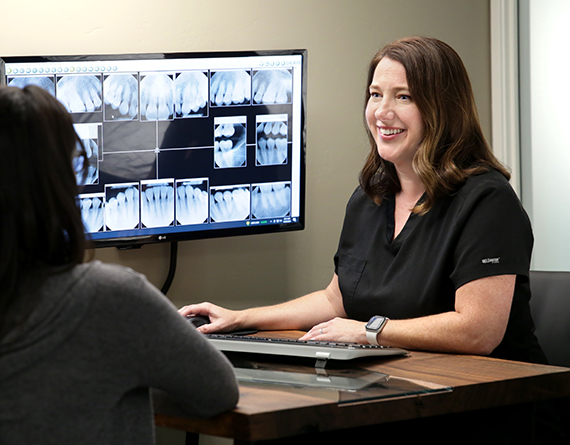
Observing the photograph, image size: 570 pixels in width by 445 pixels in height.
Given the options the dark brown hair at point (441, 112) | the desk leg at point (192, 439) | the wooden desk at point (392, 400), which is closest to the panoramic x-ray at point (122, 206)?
the desk leg at point (192, 439)

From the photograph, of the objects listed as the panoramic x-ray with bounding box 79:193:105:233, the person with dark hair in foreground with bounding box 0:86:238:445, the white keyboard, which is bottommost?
the white keyboard

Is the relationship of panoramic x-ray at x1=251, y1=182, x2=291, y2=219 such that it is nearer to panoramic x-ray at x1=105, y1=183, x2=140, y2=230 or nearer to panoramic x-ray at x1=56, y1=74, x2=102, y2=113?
panoramic x-ray at x1=105, y1=183, x2=140, y2=230

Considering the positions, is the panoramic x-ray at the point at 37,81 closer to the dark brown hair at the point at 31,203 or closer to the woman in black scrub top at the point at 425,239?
the woman in black scrub top at the point at 425,239

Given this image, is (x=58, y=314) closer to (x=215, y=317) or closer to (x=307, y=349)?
(x=307, y=349)

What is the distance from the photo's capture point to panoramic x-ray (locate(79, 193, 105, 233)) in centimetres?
188

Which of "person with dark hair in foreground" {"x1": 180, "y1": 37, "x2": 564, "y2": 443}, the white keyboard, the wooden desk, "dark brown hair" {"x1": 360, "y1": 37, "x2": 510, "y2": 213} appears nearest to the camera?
the wooden desk

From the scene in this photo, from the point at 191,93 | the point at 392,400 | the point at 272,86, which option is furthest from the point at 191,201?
the point at 392,400

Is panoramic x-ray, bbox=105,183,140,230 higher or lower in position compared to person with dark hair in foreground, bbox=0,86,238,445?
higher

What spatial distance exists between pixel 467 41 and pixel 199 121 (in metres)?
1.20

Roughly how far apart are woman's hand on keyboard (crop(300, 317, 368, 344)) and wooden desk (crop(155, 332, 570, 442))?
161 millimetres

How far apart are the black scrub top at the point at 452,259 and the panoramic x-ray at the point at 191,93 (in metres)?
0.67

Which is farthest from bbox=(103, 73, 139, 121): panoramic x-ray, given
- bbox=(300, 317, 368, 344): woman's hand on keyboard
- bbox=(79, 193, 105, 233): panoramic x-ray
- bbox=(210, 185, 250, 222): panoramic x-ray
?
bbox=(300, 317, 368, 344): woman's hand on keyboard

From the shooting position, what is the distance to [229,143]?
202 cm

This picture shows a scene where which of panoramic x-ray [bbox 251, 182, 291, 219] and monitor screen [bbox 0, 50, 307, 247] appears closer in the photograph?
monitor screen [bbox 0, 50, 307, 247]
